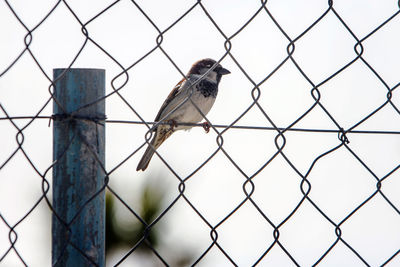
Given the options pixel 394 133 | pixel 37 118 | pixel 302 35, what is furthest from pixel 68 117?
pixel 394 133

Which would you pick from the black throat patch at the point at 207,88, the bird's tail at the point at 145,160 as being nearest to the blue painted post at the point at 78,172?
the bird's tail at the point at 145,160

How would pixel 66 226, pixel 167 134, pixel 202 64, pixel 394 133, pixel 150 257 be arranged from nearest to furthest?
pixel 66 226 → pixel 394 133 → pixel 167 134 → pixel 202 64 → pixel 150 257

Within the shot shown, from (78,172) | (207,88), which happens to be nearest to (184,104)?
(207,88)

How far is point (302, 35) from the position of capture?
1457 millimetres

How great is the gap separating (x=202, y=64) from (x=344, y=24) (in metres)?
3.62

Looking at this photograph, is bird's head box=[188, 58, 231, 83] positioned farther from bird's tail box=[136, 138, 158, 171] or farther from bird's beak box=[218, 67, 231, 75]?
bird's tail box=[136, 138, 158, 171]

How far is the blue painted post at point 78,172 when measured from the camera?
1441 mm

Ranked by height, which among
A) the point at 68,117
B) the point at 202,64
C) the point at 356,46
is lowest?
the point at 356,46

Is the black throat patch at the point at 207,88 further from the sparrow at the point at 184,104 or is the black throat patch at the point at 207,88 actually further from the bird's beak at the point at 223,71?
the bird's beak at the point at 223,71

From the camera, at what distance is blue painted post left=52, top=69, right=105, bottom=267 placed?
1.44 metres

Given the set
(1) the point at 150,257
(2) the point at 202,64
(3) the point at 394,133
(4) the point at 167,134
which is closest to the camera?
(3) the point at 394,133

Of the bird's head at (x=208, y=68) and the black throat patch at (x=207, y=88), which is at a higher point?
the bird's head at (x=208, y=68)

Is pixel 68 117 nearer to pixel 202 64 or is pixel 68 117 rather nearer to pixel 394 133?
pixel 394 133

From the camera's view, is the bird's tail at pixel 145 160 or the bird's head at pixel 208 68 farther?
the bird's head at pixel 208 68
